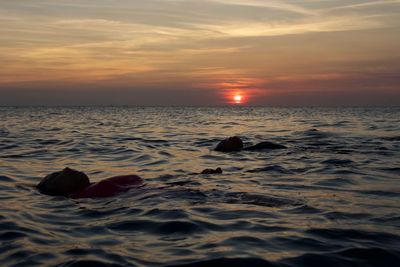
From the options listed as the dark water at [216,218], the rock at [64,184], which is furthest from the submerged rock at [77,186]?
the dark water at [216,218]

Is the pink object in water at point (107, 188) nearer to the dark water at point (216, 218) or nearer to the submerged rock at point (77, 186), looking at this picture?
the submerged rock at point (77, 186)

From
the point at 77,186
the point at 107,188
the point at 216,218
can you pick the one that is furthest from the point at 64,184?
the point at 216,218

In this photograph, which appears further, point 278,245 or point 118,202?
point 118,202

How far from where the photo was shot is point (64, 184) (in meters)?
10.3

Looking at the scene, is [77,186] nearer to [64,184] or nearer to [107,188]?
[64,184]

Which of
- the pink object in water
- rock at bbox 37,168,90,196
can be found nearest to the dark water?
the pink object in water

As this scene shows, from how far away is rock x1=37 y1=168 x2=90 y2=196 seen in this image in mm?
10195

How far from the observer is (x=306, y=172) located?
43.7 ft

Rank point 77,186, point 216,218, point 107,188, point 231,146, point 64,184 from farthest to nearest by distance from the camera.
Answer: point 231,146
point 77,186
point 64,184
point 107,188
point 216,218

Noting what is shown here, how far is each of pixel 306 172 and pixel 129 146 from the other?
1088 cm

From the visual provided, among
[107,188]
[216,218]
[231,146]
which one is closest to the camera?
[216,218]

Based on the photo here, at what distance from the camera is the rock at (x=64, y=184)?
10195 mm

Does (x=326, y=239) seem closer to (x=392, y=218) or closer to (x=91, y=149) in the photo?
(x=392, y=218)

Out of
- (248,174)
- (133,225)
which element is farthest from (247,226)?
(248,174)
